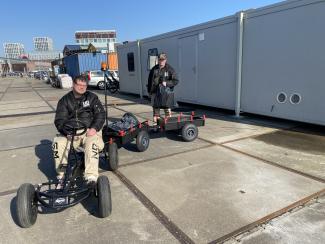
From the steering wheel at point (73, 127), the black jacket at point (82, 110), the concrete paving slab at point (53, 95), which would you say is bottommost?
the concrete paving slab at point (53, 95)

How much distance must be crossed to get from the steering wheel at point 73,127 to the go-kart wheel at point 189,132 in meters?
2.33

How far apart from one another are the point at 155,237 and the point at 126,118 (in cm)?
274

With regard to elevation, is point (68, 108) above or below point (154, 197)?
above

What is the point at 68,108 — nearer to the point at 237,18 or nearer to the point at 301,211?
the point at 301,211

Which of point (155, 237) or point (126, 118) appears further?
point (126, 118)

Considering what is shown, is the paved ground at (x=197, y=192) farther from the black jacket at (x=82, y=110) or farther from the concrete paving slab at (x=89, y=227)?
the black jacket at (x=82, y=110)

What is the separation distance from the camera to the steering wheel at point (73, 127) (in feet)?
10.5

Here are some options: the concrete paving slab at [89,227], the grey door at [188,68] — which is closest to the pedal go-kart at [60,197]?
the concrete paving slab at [89,227]

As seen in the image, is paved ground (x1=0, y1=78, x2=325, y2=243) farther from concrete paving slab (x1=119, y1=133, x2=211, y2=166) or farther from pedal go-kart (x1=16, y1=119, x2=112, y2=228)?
pedal go-kart (x1=16, y1=119, x2=112, y2=228)

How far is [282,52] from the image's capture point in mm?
6469

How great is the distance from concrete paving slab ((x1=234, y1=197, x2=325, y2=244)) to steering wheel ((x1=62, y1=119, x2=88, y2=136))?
2015 millimetres

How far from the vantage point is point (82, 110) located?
363 cm

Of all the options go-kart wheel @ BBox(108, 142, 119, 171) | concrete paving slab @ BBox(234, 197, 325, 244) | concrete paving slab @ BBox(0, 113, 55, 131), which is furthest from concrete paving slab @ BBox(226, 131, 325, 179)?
concrete paving slab @ BBox(0, 113, 55, 131)

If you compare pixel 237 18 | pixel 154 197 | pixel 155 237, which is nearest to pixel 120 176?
pixel 154 197
